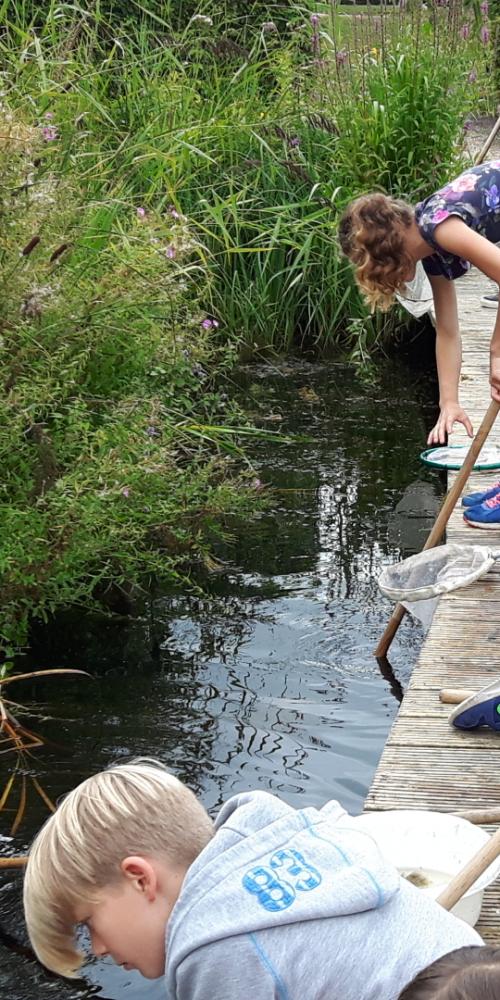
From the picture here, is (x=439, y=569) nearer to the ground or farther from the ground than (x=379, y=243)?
nearer to the ground

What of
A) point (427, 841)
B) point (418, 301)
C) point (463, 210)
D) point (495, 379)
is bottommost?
point (418, 301)

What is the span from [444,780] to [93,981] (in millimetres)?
916

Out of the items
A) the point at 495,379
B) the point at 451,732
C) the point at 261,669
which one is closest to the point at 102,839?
the point at 451,732

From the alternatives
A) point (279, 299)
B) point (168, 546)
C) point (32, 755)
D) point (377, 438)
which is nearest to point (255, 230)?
point (279, 299)

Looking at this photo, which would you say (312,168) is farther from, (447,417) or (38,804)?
(38,804)

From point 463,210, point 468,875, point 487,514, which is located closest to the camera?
point 468,875

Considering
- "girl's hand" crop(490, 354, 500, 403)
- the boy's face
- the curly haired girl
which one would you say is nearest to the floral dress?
the curly haired girl

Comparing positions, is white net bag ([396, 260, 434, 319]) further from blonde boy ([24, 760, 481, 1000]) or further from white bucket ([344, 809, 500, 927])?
blonde boy ([24, 760, 481, 1000])

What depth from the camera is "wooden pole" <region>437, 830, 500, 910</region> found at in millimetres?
2318

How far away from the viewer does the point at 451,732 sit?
3357mm

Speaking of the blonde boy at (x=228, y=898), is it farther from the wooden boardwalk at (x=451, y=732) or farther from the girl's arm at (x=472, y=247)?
the girl's arm at (x=472, y=247)

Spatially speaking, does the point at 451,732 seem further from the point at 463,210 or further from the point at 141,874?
the point at 463,210

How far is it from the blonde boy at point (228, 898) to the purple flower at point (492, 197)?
9.43 feet

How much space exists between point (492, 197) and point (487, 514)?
1137 mm
